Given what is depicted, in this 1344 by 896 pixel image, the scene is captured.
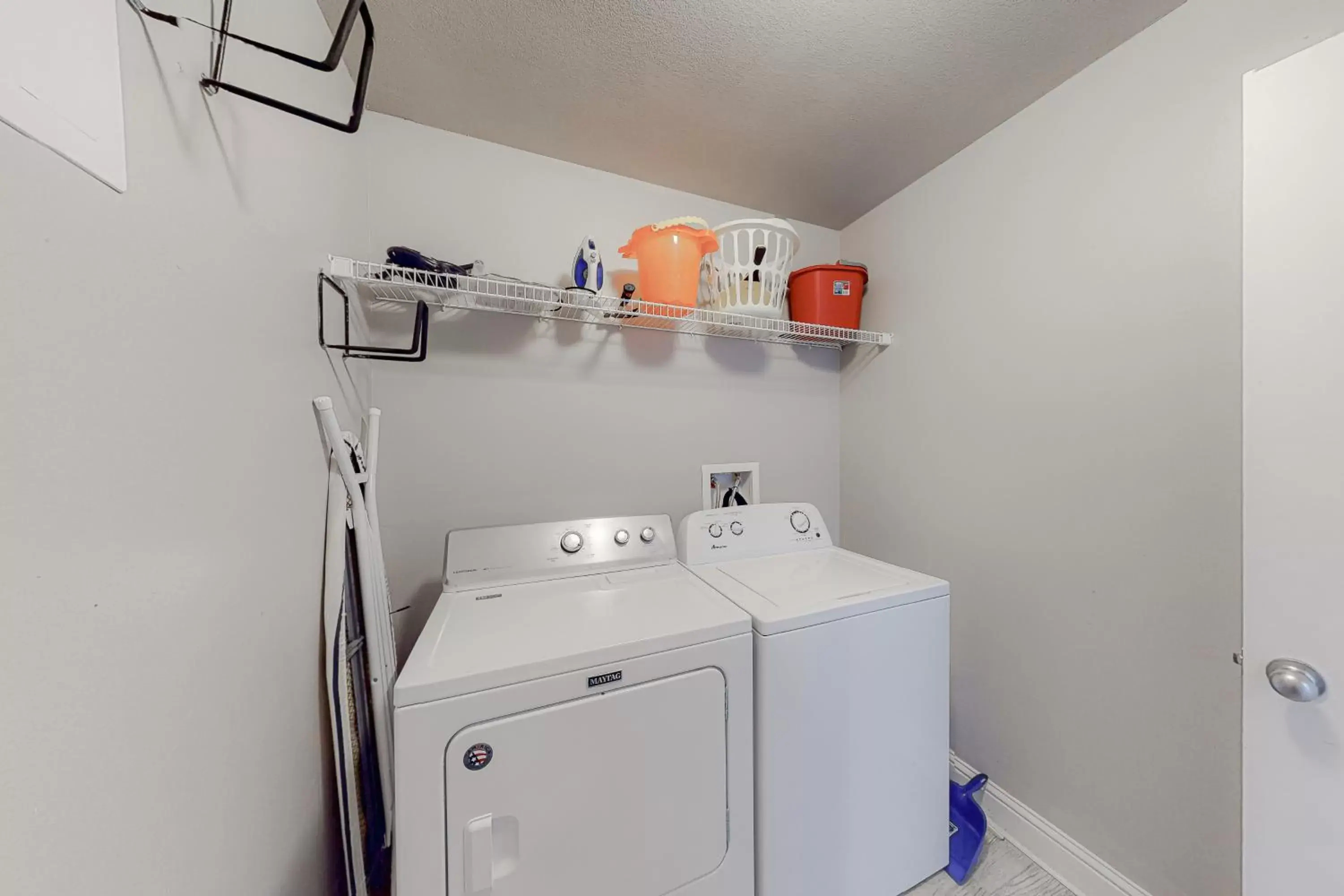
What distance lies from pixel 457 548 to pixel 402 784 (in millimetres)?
625

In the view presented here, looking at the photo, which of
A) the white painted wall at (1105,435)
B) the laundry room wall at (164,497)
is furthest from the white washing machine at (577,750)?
the white painted wall at (1105,435)

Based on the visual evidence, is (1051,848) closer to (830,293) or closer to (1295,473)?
(1295,473)

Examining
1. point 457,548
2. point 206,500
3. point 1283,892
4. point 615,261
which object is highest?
point 615,261

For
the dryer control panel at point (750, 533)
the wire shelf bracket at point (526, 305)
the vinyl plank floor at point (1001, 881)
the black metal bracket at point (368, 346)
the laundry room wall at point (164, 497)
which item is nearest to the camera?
the laundry room wall at point (164, 497)

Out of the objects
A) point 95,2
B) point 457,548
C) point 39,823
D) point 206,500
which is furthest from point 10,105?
point 457,548

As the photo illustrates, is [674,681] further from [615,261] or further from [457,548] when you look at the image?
[615,261]

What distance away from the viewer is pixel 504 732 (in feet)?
2.86

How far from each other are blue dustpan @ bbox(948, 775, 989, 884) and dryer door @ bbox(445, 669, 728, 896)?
2.92ft

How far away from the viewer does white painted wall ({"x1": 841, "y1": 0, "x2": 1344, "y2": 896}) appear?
1.06 meters

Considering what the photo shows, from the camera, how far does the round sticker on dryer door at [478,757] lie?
851 millimetres

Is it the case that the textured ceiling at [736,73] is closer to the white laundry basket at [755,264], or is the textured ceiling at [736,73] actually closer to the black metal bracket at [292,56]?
the white laundry basket at [755,264]

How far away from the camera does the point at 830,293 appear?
185cm

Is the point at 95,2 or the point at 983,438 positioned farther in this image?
the point at 983,438

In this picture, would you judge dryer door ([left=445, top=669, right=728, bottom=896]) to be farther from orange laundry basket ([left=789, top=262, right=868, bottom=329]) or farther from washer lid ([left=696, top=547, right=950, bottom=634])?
orange laundry basket ([left=789, top=262, right=868, bottom=329])
